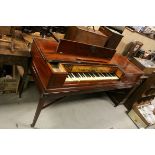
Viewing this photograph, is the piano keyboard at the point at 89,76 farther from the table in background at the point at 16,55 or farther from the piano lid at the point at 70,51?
the table in background at the point at 16,55

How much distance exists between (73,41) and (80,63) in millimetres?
337

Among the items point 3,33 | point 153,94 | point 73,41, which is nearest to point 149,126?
point 153,94

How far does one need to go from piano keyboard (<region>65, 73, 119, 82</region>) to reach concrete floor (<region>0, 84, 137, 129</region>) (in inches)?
34.4

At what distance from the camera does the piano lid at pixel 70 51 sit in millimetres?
2607

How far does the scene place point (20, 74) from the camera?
10.2 feet

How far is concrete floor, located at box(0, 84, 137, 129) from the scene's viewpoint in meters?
2.91

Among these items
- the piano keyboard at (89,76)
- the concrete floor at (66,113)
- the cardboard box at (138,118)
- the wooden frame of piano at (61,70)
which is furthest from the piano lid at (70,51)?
the cardboard box at (138,118)

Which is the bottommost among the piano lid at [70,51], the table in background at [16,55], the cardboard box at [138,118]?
the cardboard box at [138,118]

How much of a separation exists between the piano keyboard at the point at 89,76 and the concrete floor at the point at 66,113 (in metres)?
0.87

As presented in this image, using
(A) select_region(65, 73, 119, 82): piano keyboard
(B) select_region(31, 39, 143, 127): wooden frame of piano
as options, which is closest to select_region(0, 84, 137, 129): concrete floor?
(B) select_region(31, 39, 143, 127): wooden frame of piano

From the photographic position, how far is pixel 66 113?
336 cm

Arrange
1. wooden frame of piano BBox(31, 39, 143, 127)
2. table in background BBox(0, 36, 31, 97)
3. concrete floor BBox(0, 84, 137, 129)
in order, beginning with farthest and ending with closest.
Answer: concrete floor BBox(0, 84, 137, 129)
table in background BBox(0, 36, 31, 97)
wooden frame of piano BBox(31, 39, 143, 127)

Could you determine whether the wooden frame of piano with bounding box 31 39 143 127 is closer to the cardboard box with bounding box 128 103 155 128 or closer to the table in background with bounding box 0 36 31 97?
the table in background with bounding box 0 36 31 97

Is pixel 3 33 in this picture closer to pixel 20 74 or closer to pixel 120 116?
pixel 20 74
